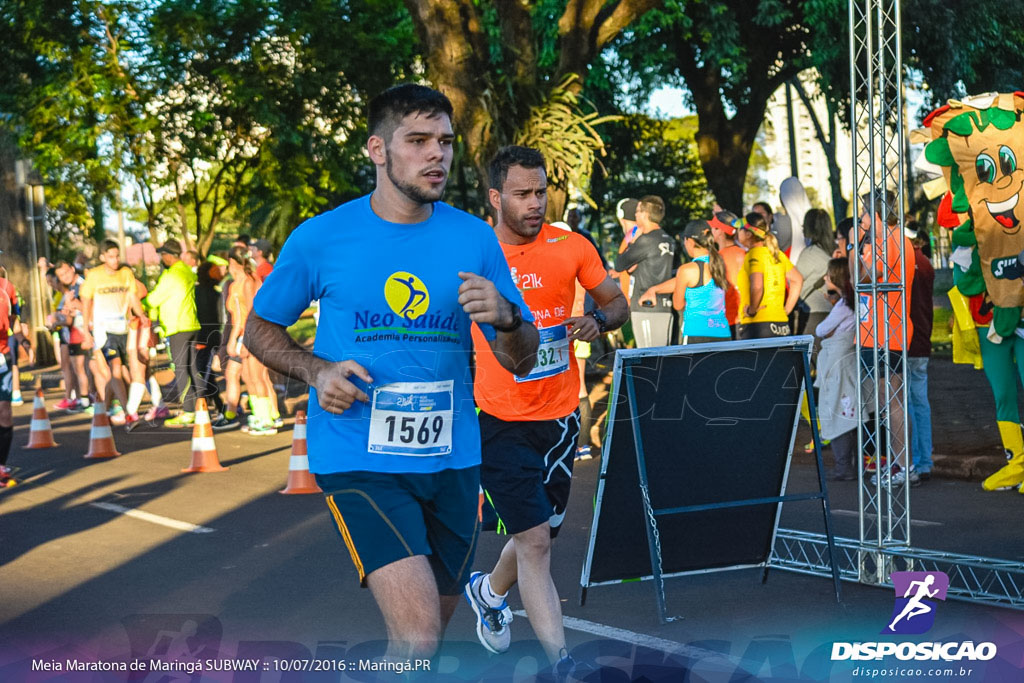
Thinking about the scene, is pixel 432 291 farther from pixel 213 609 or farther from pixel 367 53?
pixel 367 53

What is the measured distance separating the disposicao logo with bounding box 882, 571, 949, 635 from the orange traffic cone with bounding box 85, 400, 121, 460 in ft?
27.3

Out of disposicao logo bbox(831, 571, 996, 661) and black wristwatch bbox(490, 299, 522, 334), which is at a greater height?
black wristwatch bbox(490, 299, 522, 334)

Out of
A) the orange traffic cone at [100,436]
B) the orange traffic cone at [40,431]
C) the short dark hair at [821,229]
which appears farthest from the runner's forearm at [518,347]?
the orange traffic cone at [40,431]

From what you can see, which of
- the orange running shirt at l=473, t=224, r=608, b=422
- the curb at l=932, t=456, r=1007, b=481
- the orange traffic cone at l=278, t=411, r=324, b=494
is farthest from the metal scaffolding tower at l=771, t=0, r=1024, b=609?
the orange traffic cone at l=278, t=411, r=324, b=494

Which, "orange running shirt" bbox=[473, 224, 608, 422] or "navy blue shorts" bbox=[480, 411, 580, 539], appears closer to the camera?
"navy blue shorts" bbox=[480, 411, 580, 539]

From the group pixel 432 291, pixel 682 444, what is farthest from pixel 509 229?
pixel 432 291

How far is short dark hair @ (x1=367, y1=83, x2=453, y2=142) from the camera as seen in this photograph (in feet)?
12.8

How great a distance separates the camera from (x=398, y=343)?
3793 millimetres

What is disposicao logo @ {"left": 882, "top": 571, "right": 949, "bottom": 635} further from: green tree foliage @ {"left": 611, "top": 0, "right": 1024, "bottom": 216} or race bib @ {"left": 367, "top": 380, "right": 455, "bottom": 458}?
green tree foliage @ {"left": 611, "top": 0, "right": 1024, "bottom": 216}

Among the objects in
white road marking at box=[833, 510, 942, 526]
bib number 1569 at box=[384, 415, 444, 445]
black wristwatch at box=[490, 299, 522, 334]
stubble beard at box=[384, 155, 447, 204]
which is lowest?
white road marking at box=[833, 510, 942, 526]

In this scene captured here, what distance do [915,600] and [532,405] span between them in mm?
1912

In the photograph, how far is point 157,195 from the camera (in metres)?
26.8

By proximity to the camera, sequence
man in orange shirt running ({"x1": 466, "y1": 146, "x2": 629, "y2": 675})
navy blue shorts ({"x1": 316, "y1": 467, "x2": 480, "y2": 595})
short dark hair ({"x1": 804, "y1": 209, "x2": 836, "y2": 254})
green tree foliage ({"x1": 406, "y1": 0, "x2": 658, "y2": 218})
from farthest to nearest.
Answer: green tree foliage ({"x1": 406, "y1": 0, "x2": 658, "y2": 218}) → short dark hair ({"x1": 804, "y1": 209, "x2": 836, "y2": 254}) → man in orange shirt running ({"x1": 466, "y1": 146, "x2": 629, "y2": 675}) → navy blue shorts ({"x1": 316, "y1": 467, "x2": 480, "y2": 595})

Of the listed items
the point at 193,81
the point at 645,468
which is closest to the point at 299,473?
the point at 645,468
